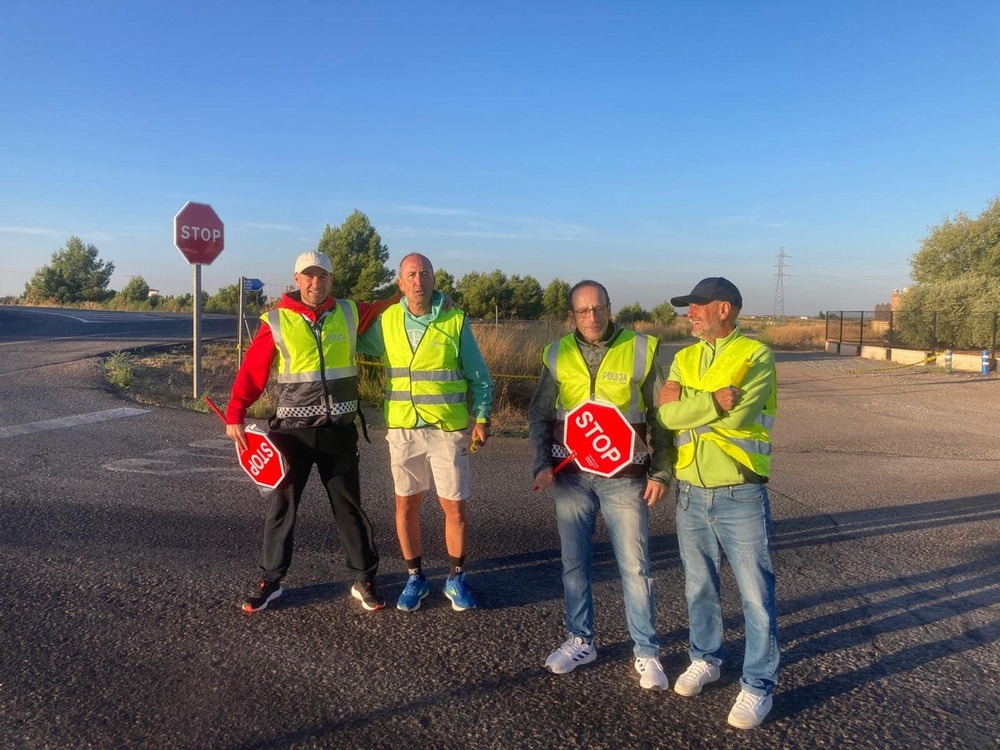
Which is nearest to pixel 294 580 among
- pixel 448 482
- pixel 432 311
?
pixel 448 482

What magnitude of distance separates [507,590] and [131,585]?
2.23 m

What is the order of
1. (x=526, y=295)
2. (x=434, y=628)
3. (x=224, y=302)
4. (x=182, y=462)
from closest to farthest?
(x=434, y=628), (x=182, y=462), (x=526, y=295), (x=224, y=302)

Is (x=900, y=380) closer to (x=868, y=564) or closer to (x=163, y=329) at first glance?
(x=868, y=564)

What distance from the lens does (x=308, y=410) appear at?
14.0ft

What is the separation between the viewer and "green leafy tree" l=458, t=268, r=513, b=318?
32.3 m

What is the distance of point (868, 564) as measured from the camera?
5.20 meters

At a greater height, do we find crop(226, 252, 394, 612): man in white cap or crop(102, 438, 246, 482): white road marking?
crop(226, 252, 394, 612): man in white cap

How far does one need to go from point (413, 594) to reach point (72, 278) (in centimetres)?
6176

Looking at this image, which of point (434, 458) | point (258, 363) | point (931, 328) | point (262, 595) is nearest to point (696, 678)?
point (434, 458)

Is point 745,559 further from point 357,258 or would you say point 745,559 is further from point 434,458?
point 357,258


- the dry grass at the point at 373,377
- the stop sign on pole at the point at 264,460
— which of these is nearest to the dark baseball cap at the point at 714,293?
the stop sign on pole at the point at 264,460

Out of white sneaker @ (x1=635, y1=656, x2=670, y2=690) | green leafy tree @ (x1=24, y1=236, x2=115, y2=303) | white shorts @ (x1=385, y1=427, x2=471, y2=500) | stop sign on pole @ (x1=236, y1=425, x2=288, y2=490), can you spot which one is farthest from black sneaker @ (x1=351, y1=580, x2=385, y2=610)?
green leafy tree @ (x1=24, y1=236, x2=115, y2=303)

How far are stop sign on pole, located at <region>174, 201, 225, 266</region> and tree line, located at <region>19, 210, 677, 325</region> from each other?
1.66 metres

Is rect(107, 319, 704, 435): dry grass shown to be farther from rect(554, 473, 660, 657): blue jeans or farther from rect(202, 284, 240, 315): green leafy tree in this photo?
rect(202, 284, 240, 315): green leafy tree
